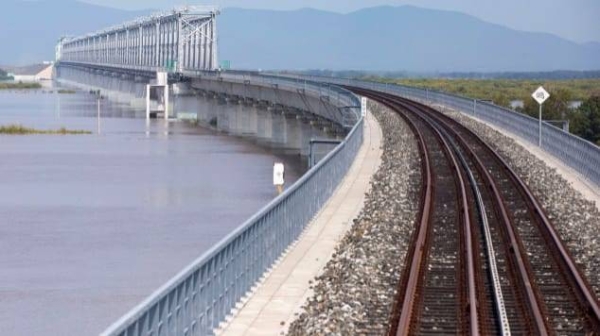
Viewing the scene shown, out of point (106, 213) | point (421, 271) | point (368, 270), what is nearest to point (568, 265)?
point (421, 271)

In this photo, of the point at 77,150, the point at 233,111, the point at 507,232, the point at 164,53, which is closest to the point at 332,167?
the point at 507,232

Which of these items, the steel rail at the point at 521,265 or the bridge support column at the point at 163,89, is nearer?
the steel rail at the point at 521,265

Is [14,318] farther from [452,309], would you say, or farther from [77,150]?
[77,150]

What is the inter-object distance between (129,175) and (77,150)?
1711 centimetres

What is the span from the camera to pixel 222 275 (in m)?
14.8

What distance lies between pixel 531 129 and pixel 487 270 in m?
29.4

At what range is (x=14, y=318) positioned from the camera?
22812 mm

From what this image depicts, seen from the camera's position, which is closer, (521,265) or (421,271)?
(421,271)

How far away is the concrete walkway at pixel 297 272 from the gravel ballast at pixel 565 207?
3852 mm

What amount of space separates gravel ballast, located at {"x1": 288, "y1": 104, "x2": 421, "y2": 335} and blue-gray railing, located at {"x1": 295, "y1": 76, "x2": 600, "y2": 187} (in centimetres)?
490

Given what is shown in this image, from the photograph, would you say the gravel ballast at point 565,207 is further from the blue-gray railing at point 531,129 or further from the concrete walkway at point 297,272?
the concrete walkway at point 297,272

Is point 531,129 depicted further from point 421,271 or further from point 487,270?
point 421,271

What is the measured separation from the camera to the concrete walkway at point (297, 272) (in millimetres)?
14734

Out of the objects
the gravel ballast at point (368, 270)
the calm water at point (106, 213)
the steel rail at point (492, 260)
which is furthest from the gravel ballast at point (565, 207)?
the calm water at point (106, 213)
